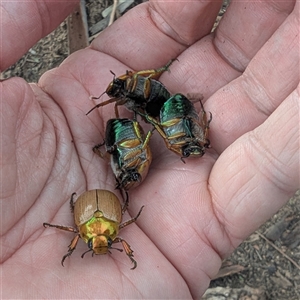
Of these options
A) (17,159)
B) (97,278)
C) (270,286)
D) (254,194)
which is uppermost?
(17,159)

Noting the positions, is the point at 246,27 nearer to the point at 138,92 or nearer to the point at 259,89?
the point at 259,89

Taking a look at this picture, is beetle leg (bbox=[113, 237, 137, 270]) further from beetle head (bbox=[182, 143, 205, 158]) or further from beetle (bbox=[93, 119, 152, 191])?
beetle head (bbox=[182, 143, 205, 158])

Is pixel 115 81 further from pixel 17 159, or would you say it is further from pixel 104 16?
pixel 104 16

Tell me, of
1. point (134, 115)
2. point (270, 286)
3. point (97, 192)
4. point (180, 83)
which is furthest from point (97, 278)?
point (270, 286)

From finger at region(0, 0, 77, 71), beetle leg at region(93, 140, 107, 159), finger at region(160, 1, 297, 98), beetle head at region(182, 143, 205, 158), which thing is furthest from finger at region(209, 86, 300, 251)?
finger at region(0, 0, 77, 71)

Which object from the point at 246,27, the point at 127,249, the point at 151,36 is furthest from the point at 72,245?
the point at 246,27
